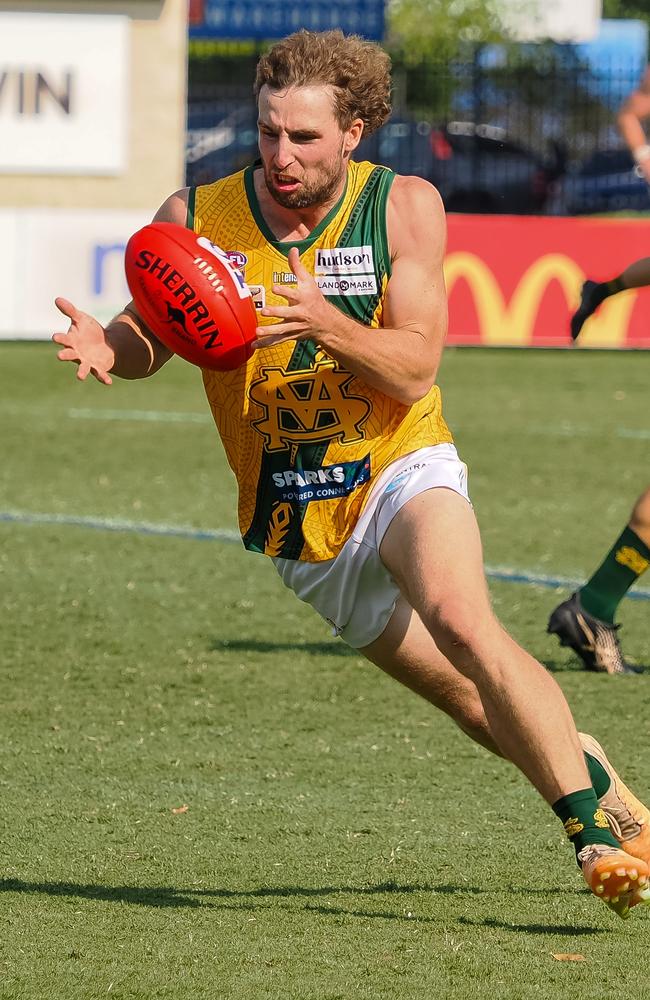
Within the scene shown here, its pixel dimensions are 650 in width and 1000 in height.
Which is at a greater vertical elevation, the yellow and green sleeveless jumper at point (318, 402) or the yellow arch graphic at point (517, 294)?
the yellow and green sleeveless jumper at point (318, 402)

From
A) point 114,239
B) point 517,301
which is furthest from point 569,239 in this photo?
point 114,239

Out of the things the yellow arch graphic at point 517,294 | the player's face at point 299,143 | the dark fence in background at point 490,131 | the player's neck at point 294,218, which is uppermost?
the player's face at point 299,143

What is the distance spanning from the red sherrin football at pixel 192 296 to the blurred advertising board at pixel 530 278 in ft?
45.0

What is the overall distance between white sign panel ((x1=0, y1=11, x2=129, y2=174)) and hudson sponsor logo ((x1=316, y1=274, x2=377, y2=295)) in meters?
15.8

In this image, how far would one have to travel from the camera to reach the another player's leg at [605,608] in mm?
6906

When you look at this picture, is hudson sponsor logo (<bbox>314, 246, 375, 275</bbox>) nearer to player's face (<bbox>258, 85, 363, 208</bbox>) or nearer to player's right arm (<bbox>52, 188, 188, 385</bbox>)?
player's face (<bbox>258, 85, 363, 208</bbox>)

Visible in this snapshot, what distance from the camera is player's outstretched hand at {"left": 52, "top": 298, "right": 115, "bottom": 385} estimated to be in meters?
4.52

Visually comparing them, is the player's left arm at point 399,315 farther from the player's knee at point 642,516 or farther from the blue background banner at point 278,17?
the blue background banner at point 278,17

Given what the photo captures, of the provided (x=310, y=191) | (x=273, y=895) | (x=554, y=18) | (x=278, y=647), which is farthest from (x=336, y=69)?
(x=554, y=18)

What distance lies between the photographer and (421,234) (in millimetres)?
4516

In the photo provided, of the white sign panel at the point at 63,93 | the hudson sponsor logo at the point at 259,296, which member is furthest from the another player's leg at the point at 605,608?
the white sign panel at the point at 63,93

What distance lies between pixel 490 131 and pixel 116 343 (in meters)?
27.9

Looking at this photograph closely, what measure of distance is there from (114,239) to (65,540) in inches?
360

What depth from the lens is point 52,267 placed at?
17828mm
